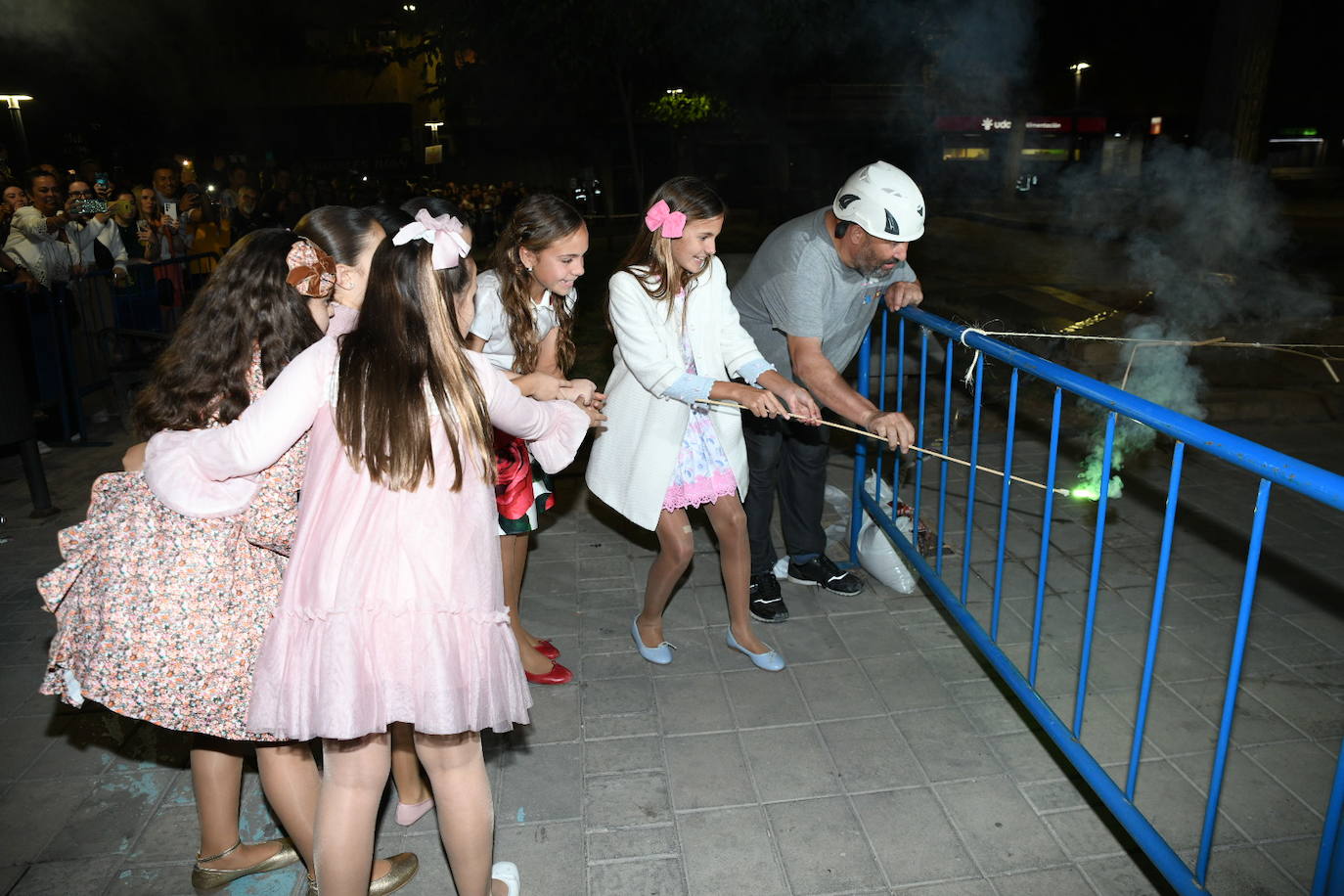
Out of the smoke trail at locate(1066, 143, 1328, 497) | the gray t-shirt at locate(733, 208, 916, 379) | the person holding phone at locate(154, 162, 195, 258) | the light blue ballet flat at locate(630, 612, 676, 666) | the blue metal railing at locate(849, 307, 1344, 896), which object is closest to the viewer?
the blue metal railing at locate(849, 307, 1344, 896)

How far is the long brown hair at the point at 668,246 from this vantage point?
A: 3404 millimetres

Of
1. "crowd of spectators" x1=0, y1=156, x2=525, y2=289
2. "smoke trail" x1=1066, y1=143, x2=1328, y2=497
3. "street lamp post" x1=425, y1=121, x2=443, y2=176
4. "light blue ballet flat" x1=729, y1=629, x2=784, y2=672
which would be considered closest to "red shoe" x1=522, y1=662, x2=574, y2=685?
"light blue ballet flat" x1=729, y1=629, x2=784, y2=672

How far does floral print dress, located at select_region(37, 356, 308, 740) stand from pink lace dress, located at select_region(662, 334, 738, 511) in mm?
1637

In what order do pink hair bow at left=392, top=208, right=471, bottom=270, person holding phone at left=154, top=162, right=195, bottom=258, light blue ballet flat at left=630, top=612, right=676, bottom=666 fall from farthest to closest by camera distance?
person holding phone at left=154, top=162, right=195, bottom=258, light blue ballet flat at left=630, top=612, right=676, bottom=666, pink hair bow at left=392, top=208, right=471, bottom=270

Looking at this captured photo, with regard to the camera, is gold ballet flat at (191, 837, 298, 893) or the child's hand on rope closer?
gold ballet flat at (191, 837, 298, 893)

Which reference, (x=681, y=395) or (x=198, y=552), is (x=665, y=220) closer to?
(x=681, y=395)

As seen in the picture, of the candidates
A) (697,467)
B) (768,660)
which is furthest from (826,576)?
(697,467)

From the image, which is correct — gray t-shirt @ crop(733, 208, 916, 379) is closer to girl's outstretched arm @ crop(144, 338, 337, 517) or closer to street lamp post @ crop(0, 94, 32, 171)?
girl's outstretched arm @ crop(144, 338, 337, 517)

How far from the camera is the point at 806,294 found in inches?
148

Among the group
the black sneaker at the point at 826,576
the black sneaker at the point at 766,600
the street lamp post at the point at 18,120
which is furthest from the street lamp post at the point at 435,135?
the black sneaker at the point at 766,600

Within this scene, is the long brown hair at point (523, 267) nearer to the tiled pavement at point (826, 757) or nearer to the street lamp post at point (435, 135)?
the tiled pavement at point (826, 757)

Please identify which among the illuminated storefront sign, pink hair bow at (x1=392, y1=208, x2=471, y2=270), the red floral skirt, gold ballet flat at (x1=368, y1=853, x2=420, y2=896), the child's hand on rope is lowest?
gold ballet flat at (x1=368, y1=853, x2=420, y2=896)

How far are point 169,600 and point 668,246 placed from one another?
210cm

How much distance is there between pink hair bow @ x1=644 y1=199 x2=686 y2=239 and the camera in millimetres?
3367
